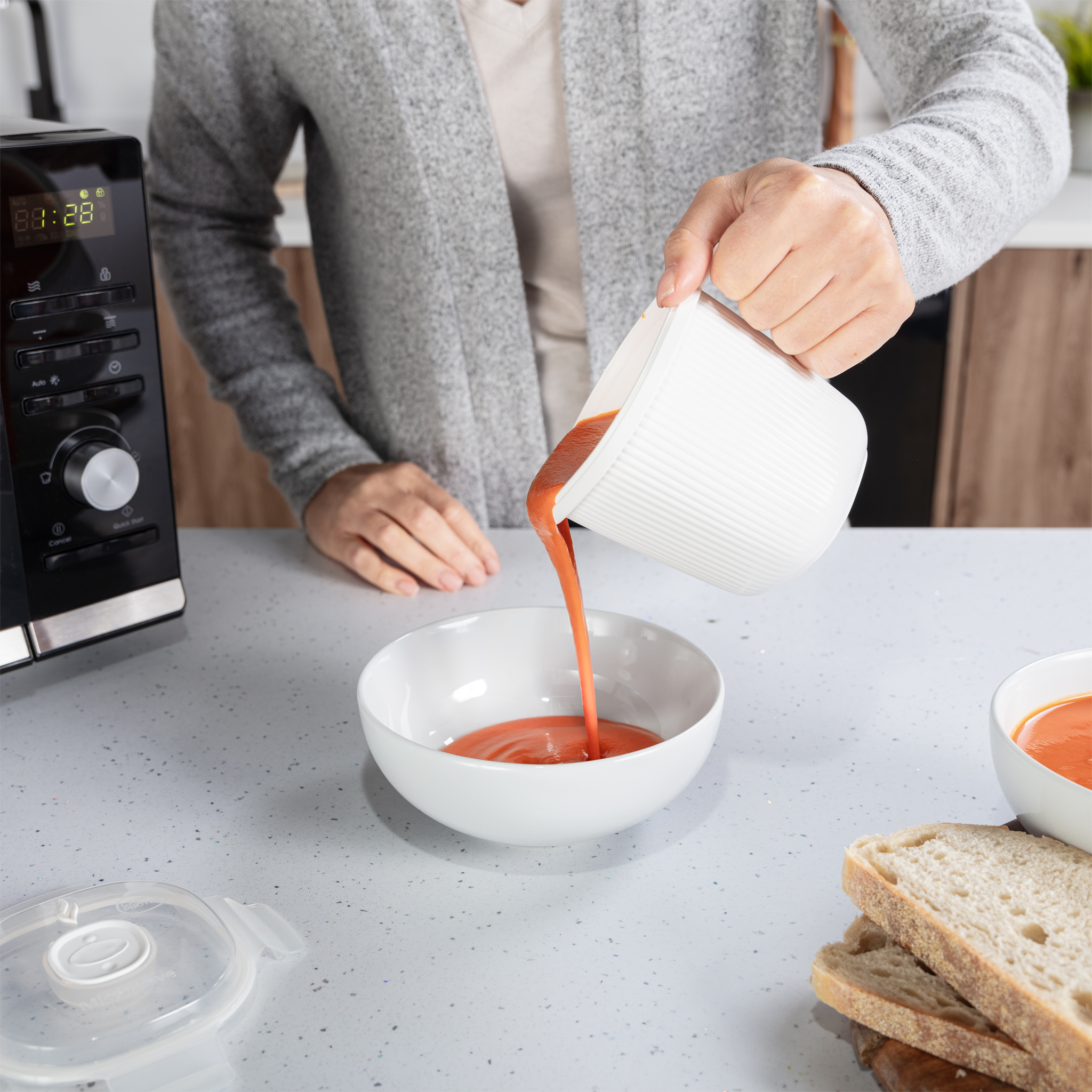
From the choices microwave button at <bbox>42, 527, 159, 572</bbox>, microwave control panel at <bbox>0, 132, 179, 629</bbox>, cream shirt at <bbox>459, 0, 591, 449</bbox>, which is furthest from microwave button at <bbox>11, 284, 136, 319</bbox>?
cream shirt at <bbox>459, 0, 591, 449</bbox>

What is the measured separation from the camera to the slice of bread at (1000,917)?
0.41 meters

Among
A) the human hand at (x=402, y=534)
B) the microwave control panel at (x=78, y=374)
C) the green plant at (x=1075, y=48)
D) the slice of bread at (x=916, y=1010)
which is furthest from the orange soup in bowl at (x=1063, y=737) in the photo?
the green plant at (x=1075, y=48)

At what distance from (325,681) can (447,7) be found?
2.21ft

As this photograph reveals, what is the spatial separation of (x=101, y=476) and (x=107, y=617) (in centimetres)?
11

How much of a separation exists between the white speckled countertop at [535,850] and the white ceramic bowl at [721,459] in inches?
6.0

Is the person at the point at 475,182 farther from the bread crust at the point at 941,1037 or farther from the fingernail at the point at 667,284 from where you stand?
the bread crust at the point at 941,1037

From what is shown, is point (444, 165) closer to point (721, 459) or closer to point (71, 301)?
point (71, 301)

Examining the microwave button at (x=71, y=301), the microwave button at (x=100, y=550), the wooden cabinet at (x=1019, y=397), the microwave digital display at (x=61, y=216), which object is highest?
Answer: the microwave digital display at (x=61, y=216)

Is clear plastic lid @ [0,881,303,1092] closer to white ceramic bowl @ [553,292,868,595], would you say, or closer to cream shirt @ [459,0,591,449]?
white ceramic bowl @ [553,292,868,595]

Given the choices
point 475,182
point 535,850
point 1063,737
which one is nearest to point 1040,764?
point 1063,737

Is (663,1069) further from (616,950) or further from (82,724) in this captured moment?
(82,724)

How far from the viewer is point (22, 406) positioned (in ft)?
2.33

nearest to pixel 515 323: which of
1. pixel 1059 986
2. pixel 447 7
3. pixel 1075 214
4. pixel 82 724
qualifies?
pixel 447 7

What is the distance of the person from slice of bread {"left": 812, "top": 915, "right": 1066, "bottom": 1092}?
0.45m
